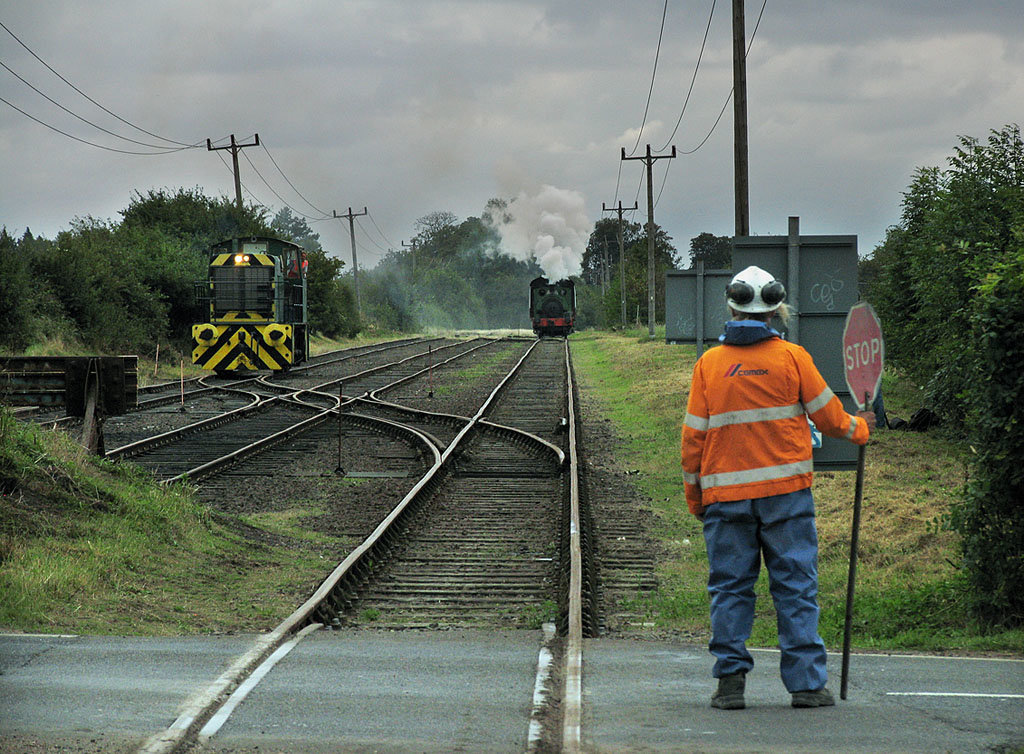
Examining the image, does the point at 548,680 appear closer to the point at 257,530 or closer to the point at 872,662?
the point at 872,662

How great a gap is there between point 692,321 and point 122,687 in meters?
8.31

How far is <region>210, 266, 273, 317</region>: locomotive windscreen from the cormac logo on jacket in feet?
87.8

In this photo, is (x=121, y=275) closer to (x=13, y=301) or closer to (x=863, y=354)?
(x=13, y=301)

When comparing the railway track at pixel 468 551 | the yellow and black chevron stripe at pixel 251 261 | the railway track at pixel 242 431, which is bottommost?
the railway track at pixel 468 551

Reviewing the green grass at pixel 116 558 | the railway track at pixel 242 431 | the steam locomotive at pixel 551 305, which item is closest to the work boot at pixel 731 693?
the green grass at pixel 116 558

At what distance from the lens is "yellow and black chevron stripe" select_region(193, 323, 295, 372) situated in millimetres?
30750

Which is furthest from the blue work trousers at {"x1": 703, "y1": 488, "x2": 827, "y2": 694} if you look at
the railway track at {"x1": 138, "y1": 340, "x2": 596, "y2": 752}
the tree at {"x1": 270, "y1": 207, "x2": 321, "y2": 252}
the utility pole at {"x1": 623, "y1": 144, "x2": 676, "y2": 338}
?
the tree at {"x1": 270, "y1": 207, "x2": 321, "y2": 252}

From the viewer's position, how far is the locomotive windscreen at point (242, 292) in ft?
101

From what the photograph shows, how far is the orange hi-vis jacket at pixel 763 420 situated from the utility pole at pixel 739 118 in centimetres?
1373

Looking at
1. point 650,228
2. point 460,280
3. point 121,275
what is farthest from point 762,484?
point 460,280

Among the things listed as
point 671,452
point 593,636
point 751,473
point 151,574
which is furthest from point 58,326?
point 751,473

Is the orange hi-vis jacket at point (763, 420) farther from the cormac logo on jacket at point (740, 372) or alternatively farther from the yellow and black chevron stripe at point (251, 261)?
the yellow and black chevron stripe at point (251, 261)

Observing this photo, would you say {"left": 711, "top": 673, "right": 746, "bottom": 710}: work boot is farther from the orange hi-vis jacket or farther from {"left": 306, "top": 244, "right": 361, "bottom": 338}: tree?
{"left": 306, "top": 244, "right": 361, "bottom": 338}: tree

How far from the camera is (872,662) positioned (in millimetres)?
6125
